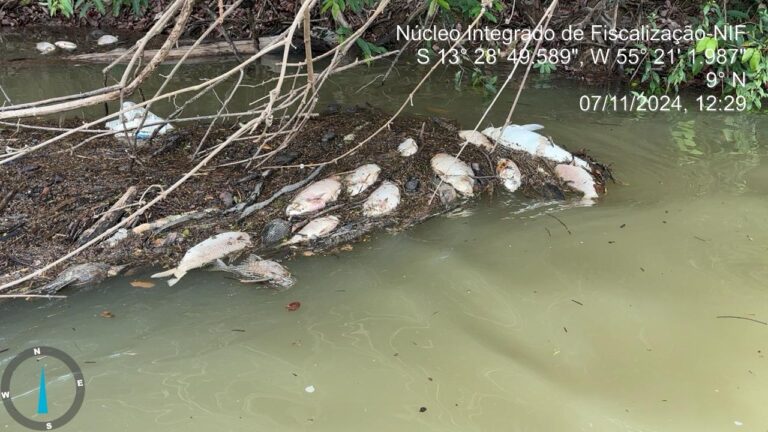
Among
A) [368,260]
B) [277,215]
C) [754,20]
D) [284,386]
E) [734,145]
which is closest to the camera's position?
[284,386]

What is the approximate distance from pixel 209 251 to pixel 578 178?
80.5 inches

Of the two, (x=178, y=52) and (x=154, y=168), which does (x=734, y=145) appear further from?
(x=178, y=52)

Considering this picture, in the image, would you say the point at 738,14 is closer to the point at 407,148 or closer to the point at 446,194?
the point at 407,148

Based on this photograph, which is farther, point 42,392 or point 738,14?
point 738,14

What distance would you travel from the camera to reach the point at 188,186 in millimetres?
3166

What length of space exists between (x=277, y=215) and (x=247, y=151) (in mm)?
756

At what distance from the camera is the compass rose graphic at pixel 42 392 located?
5.91 ft

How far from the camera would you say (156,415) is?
182 centimetres

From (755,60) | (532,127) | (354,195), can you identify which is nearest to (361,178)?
(354,195)

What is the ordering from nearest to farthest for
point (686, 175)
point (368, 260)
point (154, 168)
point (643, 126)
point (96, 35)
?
1. point (368, 260)
2. point (154, 168)
3. point (686, 175)
4. point (643, 126)
5. point (96, 35)

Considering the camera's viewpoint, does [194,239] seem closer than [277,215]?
Yes

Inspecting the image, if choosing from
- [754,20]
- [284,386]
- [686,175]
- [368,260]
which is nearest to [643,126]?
[686,175]

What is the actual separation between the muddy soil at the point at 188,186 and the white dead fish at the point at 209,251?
0.07 m

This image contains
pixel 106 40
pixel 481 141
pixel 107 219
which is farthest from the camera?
pixel 106 40
